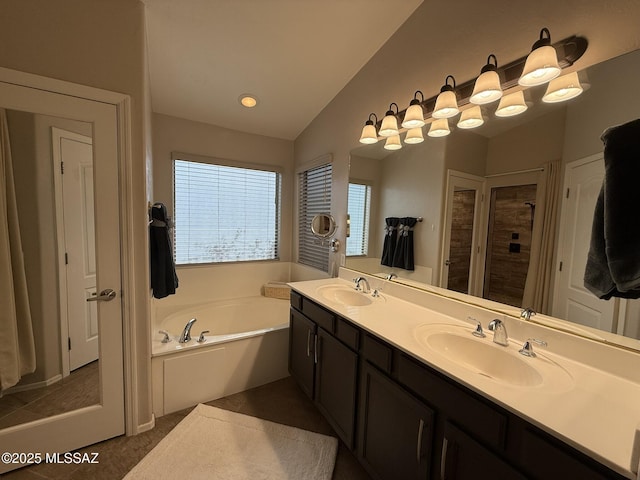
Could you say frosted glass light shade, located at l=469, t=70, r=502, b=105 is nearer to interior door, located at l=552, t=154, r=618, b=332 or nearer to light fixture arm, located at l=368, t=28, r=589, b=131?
light fixture arm, located at l=368, t=28, r=589, b=131

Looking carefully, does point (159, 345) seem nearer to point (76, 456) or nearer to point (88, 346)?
point (88, 346)

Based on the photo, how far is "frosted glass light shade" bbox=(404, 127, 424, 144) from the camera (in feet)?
6.05

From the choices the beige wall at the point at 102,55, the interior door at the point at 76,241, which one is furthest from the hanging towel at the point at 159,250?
the interior door at the point at 76,241

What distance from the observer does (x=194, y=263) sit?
3002mm

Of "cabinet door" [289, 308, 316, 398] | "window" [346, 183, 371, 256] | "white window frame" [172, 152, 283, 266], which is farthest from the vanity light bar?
"white window frame" [172, 152, 283, 266]

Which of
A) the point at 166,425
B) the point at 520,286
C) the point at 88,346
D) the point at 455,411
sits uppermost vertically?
the point at 520,286

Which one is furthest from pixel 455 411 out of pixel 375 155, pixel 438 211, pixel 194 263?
pixel 194 263

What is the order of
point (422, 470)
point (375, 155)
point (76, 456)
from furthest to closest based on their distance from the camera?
point (375, 155) → point (76, 456) → point (422, 470)

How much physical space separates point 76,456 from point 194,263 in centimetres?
173

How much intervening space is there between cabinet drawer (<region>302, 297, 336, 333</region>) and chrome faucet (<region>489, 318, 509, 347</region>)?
32.2 inches

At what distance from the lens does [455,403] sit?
3.18 feet

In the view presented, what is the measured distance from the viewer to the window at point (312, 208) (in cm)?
285

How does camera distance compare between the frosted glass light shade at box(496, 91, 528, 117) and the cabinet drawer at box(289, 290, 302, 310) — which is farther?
the cabinet drawer at box(289, 290, 302, 310)

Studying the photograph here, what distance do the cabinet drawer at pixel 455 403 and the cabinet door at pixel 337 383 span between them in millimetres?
383
